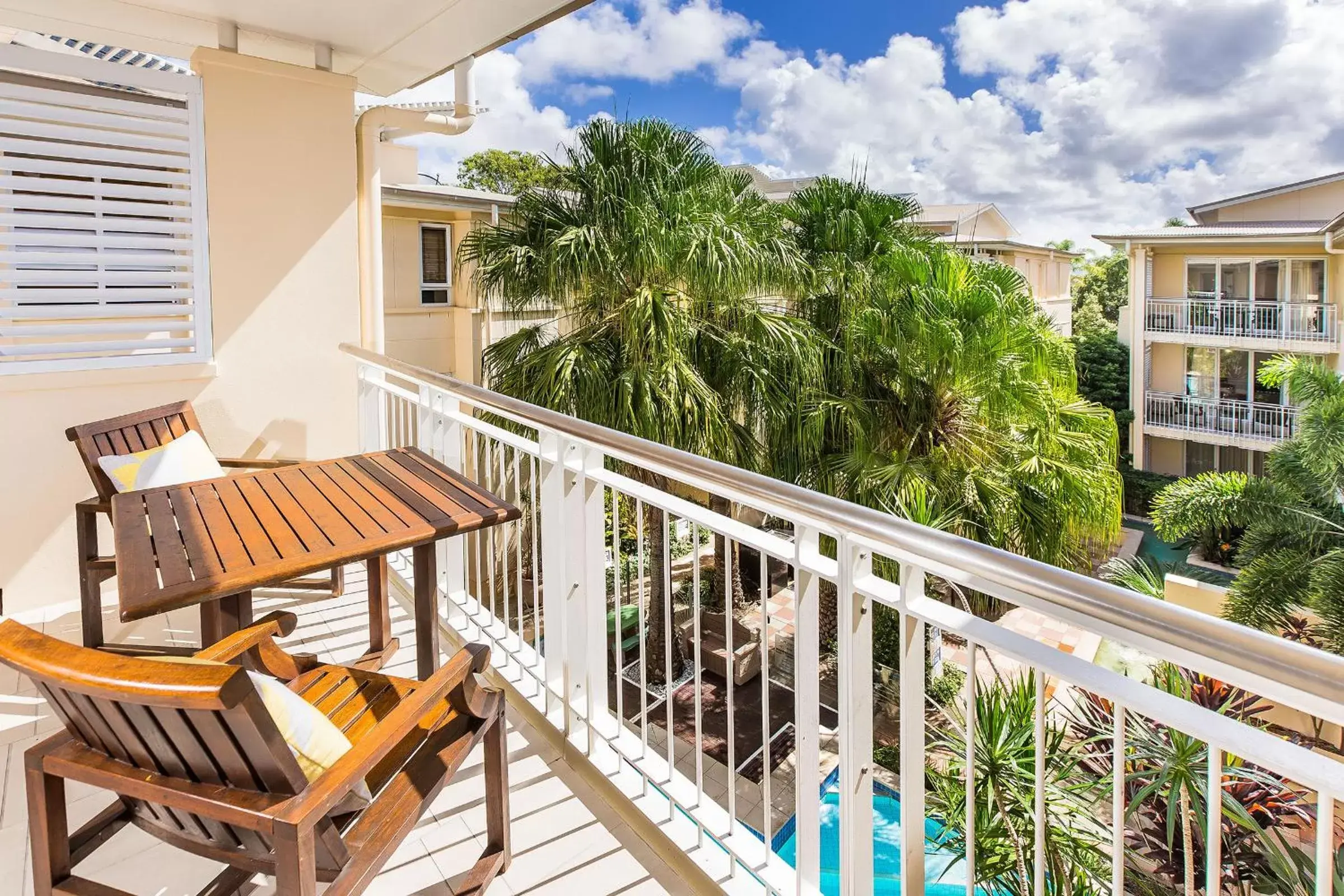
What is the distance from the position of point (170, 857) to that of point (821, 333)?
8.39 metres

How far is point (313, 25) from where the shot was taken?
3.84 m

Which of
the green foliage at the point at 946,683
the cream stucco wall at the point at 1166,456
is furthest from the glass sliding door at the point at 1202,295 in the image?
the green foliage at the point at 946,683

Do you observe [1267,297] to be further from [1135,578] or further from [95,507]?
[95,507]

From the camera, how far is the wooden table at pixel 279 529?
173cm

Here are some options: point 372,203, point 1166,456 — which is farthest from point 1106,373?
point 372,203

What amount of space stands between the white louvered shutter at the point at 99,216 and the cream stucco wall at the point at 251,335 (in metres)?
0.09

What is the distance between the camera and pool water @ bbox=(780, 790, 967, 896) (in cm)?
407

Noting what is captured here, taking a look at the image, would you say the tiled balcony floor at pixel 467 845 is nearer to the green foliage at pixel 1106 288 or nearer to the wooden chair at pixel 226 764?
the wooden chair at pixel 226 764

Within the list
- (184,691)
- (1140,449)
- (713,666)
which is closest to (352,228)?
(184,691)

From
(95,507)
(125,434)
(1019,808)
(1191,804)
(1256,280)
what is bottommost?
(1191,804)

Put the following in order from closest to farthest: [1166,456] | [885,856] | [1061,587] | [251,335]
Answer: [1061,587] < [251,335] < [885,856] < [1166,456]

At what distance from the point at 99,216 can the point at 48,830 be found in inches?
125

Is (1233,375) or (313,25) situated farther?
(1233,375)

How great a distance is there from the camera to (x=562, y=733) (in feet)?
7.54
